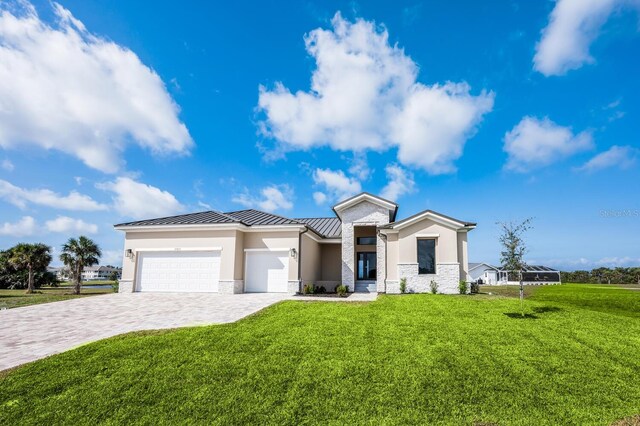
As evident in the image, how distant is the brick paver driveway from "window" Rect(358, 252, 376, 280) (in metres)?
10.5

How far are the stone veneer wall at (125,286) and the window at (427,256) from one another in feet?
53.8

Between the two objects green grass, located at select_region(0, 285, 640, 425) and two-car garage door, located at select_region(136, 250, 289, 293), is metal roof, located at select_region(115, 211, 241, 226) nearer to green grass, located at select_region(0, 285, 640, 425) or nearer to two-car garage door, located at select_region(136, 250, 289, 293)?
two-car garage door, located at select_region(136, 250, 289, 293)

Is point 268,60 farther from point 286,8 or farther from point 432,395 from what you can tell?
point 432,395

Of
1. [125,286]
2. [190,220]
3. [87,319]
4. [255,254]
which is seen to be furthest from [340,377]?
[125,286]

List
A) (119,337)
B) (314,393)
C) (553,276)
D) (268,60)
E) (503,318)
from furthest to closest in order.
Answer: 1. (553,276)
2. (268,60)
3. (503,318)
4. (119,337)
5. (314,393)

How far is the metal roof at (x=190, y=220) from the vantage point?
711 inches

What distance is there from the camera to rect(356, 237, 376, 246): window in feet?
71.1

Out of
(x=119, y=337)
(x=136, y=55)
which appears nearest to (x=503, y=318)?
(x=119, y=337)

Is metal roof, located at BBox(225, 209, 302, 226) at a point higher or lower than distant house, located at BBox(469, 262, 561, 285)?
higher

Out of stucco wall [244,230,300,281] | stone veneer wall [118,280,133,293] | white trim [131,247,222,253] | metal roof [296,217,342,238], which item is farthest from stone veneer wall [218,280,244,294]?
metal roof [296,217,342,238]

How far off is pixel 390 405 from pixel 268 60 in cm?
1544

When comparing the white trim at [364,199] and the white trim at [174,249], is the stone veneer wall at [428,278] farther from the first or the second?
the white trim at [174,249]

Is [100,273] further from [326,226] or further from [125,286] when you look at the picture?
[326,226]

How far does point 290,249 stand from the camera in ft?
59.8
